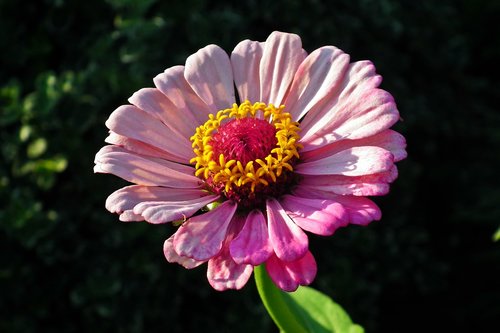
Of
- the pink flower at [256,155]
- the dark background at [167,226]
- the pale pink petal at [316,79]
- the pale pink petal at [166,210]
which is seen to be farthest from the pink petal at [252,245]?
the dark background at [167,226]

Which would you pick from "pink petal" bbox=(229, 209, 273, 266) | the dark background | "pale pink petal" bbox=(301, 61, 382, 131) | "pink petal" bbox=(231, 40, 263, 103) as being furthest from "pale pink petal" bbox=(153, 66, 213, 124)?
the dark background

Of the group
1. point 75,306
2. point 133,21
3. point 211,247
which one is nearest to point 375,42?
point 133,21

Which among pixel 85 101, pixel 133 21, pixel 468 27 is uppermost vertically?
pixel 133 21

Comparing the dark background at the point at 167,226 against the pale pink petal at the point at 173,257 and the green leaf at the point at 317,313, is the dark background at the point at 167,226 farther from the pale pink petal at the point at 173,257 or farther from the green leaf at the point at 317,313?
the pale pink petal at the point at 173,257

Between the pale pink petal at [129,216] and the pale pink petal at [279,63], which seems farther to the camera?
the pale pink petal at [279,63]

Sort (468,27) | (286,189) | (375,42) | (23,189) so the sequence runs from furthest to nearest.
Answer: (468,27), (375,42), (23,189), (286,189)

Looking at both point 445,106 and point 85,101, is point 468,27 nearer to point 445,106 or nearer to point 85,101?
point 445,106

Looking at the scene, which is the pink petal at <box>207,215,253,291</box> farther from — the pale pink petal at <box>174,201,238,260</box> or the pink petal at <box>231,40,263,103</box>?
the pink petal at <box>231,40,263,103</box>
